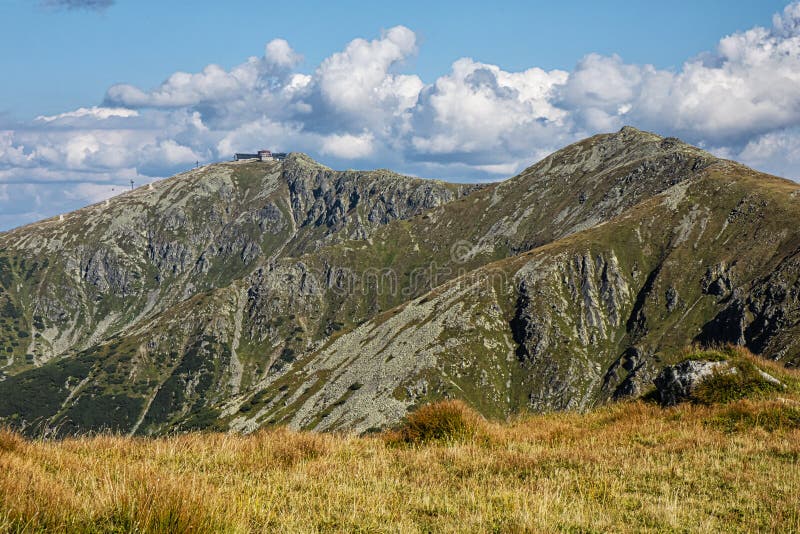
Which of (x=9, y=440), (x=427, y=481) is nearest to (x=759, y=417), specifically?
(x=427, y=481)

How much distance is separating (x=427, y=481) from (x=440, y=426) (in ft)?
14.2

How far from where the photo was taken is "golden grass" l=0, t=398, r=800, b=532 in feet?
24.9

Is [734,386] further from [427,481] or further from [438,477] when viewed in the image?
[427,481]

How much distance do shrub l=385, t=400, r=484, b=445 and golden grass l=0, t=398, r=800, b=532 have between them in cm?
29

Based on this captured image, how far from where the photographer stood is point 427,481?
10.4 m

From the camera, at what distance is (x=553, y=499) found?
9117 millimetres

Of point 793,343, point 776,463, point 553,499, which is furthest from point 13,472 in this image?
point 793,343

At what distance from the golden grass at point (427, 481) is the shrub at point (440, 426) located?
11.2 inches

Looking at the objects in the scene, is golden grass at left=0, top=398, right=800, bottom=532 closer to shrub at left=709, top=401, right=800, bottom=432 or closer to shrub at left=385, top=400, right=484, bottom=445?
shrub at left=709, top=401, right=800, bottom=432

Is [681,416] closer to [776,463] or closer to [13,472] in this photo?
[776,463]

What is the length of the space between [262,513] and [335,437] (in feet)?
20.9

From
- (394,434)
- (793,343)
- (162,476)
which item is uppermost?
(162,476)

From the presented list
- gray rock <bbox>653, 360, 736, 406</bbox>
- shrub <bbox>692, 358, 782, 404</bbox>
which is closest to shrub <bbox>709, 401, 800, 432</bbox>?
shrub <bbox>692, 358, 782, 404</bbox>

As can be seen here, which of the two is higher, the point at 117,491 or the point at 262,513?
the point at 117,491
